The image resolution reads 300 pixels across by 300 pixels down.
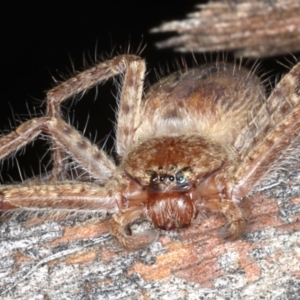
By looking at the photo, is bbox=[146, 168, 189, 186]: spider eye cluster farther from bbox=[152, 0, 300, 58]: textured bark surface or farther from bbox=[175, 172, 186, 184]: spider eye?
bbox=[152, 0, 300, 58]: textured bark surface

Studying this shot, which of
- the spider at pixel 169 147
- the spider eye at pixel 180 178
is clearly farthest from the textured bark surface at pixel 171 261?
the spider eye at pixel 180 178

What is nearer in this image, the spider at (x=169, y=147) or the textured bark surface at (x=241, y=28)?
the spider at (x=169, y=147)

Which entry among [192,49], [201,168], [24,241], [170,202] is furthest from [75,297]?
[192,49]

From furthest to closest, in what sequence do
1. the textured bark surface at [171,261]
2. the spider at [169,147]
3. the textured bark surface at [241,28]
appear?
the textured bark surface at [241,28] → the spider at [169,147] → the textured bark surface at [171,261]

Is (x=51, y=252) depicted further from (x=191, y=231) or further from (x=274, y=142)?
(x=274, y=142)

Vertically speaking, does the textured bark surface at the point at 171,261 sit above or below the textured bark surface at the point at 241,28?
below

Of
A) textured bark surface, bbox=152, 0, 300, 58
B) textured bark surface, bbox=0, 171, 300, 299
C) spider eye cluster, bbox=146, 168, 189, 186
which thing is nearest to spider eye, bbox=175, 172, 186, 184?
spider eye cluster, bbox=146, 168, 189, 186

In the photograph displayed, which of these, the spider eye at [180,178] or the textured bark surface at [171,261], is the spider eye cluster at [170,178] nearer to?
the spider eye at [180,178]
